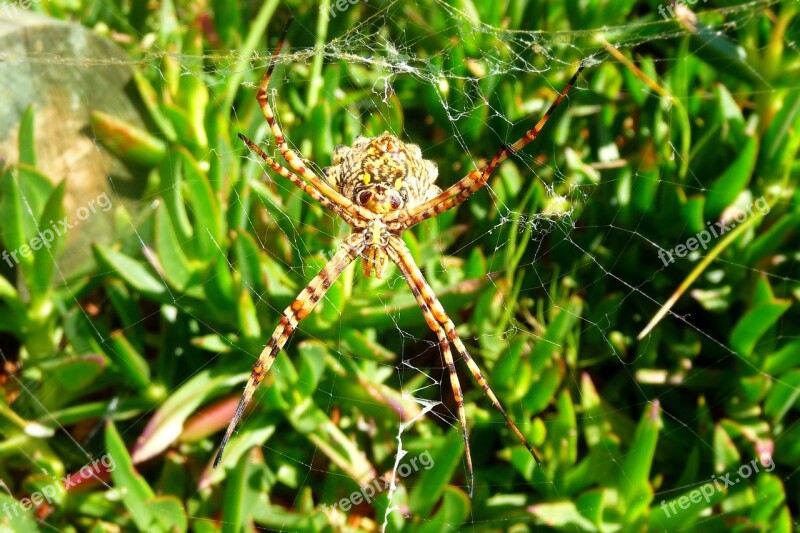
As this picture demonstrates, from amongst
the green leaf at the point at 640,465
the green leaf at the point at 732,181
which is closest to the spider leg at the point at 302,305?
the green leaf at the point at 640,465

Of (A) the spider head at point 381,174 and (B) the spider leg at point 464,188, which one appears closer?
(B) the spider leg at point 464,188

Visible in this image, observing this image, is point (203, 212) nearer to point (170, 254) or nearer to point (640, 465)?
point (170, 254)

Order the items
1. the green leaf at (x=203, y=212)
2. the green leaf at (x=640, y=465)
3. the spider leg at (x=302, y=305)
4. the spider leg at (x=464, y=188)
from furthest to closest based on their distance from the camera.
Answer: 1. the green leaf at (x=203, y=212)
2. the spider leg at (x=302, y=305)
3. the green leaf at (x=640, y=465)
4. the spider leg at (x=464, y=188)


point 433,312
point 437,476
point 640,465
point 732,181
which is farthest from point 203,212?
point 732,181

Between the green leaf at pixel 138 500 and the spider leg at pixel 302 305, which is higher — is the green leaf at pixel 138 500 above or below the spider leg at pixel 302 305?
below

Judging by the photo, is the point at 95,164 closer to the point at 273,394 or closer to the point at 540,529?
the point at 273,394

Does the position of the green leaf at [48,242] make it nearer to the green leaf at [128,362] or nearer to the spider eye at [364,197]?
the green leaf at [128,362]
